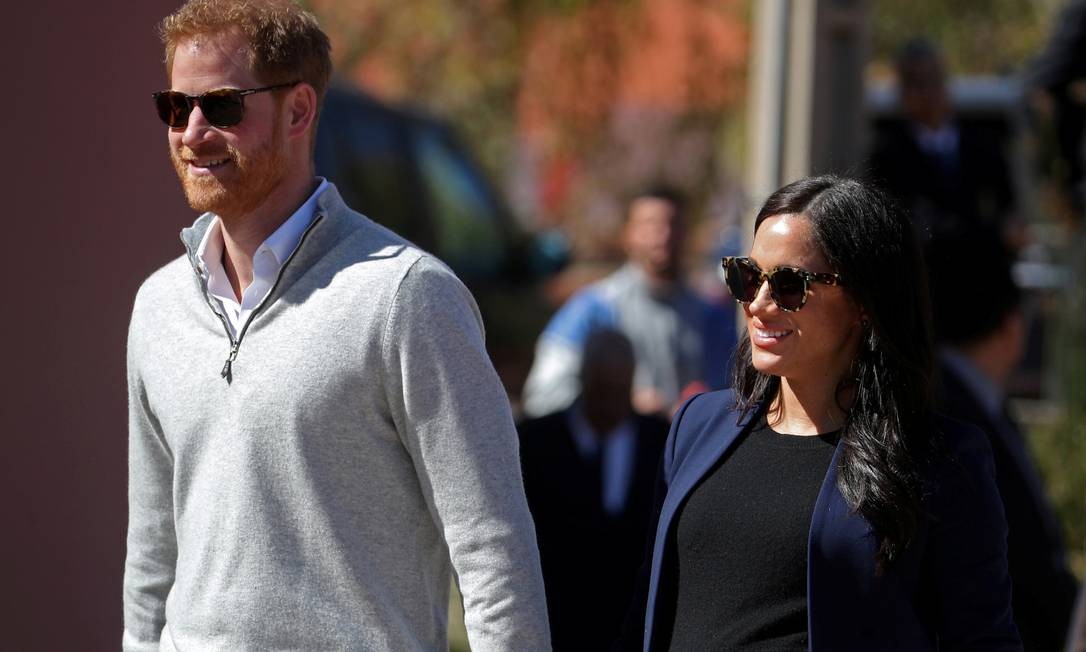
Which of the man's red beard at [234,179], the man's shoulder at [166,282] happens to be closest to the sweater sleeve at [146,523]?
the man's shoulder at [166,282]

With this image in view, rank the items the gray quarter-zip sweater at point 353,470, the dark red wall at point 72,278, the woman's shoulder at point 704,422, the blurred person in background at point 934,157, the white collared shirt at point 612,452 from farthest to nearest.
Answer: the blurred person in background at point 934,157 < the white collared shirt at point 612,452 < the dark red wall at point 72,278 < the woman's shoulder at point 704,422 < the gray quarter-zip sweater at point 353,470

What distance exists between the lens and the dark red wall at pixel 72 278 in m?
3.67

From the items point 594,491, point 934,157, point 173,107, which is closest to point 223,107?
point 173,107

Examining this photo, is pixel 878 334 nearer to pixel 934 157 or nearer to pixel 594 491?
pixel 594 491

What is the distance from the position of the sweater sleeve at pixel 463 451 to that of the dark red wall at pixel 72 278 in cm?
130

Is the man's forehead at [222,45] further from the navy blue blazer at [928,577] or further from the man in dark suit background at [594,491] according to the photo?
the man in dark suit background at [594,491]

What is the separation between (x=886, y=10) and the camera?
57.3ft

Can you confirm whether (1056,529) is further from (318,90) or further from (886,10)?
(886,10)

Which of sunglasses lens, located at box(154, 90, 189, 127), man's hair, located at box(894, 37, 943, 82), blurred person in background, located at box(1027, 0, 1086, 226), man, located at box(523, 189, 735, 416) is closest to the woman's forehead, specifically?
sunglasses lens, located at box(154, 90, 189, 127)

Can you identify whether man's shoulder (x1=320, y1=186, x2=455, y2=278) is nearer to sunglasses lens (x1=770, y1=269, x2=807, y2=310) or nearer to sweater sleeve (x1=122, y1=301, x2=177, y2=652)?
sweater sleeve (x1=122, y1=301, x2=177, y2=652)

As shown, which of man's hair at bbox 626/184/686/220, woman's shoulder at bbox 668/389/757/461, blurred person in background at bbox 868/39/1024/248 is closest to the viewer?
woman's shoulder at bbox 668/389/757/461

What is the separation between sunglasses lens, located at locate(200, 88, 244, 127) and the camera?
2.72 metres

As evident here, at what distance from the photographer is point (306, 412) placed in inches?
103

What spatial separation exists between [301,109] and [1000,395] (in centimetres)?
284
